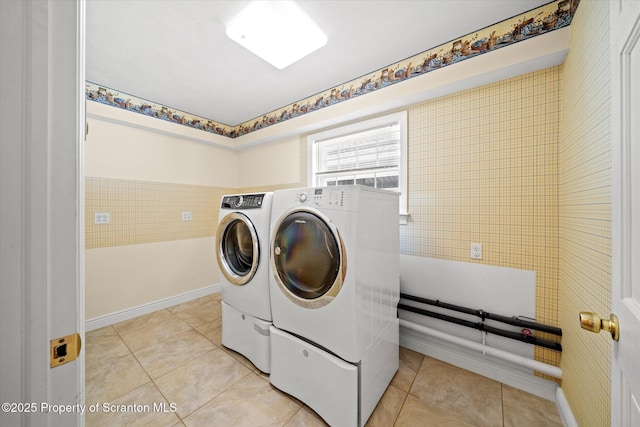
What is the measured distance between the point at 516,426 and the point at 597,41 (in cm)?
196

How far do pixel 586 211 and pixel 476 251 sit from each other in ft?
2.31

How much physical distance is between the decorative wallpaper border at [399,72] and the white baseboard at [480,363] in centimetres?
216

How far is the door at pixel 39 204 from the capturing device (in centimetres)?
41

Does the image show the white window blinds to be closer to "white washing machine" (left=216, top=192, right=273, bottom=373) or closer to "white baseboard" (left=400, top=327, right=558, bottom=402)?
"white washing machine" (left=216, top=192, right=273, bottom=373)

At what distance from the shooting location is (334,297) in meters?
1.23

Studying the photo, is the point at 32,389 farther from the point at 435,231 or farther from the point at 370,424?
the point at 435,231

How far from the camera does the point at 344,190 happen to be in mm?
1228

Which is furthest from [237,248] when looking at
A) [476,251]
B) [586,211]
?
[586,211]

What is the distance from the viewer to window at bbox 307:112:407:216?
210 centimetres

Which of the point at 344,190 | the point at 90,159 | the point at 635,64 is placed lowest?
the point at 344,190

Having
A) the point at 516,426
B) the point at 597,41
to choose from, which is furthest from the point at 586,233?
the point at 516,426

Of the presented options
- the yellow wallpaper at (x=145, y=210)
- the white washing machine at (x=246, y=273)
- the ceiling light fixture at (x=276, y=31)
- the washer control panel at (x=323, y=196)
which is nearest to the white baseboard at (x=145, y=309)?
the yellow wallpaper at (x=145, y=210)

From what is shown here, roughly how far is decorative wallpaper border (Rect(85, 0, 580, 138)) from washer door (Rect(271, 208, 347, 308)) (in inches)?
59.5

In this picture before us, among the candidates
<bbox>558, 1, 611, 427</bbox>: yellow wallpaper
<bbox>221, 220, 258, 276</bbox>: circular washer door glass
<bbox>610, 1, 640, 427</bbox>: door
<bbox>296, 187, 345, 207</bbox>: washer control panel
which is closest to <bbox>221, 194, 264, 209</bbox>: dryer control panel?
<bbox>221, 220, 258, 276</bbox>: circular washer door glass
